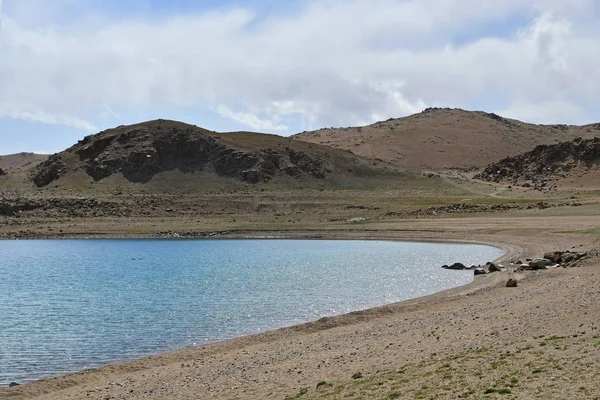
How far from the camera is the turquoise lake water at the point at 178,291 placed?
70.3 feet

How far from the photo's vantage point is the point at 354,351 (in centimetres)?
1716

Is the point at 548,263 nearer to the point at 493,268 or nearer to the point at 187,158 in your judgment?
the point at 493,268

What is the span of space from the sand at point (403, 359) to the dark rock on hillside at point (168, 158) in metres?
90.6

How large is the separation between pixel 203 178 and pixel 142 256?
57268mm

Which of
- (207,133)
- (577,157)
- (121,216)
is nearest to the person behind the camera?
(121,216)

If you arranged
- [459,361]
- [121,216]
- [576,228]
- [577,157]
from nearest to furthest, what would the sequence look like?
1. [459,361]
2. [576,228]
3. [121,216]
4. [577,157]

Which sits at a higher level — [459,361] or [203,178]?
[203,178]

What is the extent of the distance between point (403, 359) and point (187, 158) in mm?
104906

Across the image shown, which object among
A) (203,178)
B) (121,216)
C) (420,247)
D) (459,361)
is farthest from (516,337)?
(203,178)

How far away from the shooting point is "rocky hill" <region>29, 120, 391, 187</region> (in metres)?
114

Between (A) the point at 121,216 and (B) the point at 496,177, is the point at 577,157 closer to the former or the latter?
(B) the point at 496,177

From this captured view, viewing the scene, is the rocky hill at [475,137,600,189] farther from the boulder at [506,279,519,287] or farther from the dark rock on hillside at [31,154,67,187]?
the boulder at [506,279,519,287]

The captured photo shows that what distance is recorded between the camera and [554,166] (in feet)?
358

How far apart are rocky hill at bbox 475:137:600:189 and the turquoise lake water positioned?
2142 inches
